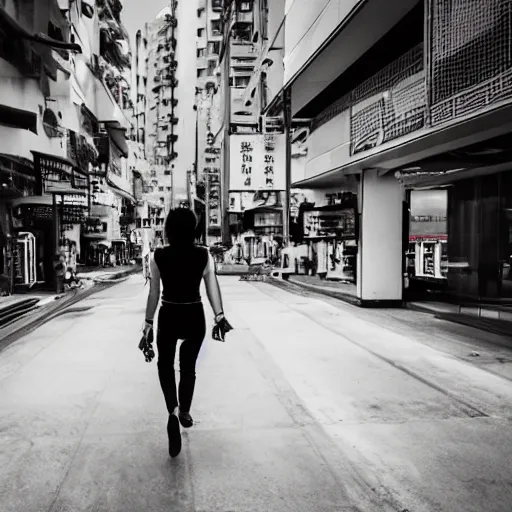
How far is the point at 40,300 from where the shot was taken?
16125mm

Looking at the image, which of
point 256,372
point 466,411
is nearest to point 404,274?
point 256,372

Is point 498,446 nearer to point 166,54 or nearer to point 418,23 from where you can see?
point 418,23

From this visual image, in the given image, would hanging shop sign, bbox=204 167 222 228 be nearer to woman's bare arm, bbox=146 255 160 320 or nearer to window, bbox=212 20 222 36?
window, bbox=212 20 222 36

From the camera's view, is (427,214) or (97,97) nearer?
(427,214)

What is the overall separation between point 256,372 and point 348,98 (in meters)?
10.0

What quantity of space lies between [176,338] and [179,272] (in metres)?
0.48

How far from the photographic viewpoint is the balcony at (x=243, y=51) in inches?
1827

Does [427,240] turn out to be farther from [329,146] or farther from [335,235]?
[335,235]

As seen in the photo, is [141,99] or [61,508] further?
[141,99]

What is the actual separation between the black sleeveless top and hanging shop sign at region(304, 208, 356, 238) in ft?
54.1

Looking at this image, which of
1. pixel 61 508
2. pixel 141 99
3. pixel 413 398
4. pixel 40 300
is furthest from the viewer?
pixel 141 99

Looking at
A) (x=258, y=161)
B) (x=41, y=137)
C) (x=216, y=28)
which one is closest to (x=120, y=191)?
(x=258, y=161)

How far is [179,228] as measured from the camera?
4.20m

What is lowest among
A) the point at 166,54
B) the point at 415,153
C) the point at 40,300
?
the point at 40,300
